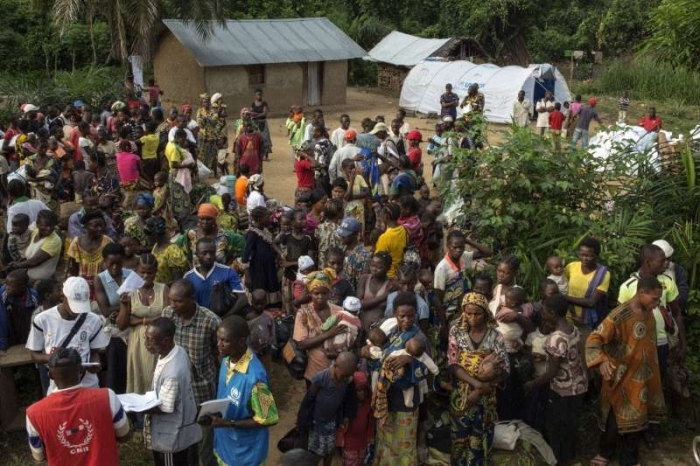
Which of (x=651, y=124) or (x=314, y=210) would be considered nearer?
(x=314, y=210)

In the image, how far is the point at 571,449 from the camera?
231 inches

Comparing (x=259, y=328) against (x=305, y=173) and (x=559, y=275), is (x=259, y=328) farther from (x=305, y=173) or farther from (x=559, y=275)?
(x=305, y=173)

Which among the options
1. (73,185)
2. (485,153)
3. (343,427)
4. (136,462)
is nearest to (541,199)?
(485,153)

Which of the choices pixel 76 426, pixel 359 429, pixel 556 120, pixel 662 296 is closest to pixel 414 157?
pixel 662 296

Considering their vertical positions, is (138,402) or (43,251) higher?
(43,251)

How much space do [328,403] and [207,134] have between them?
902cm

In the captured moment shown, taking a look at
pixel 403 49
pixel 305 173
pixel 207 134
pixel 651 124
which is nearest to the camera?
pixel 305 173

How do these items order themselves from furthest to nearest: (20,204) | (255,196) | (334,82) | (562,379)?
(334,82), (255,196), (20,204), (562,379)

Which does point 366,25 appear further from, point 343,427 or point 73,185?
point 343,427

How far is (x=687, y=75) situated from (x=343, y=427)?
2245 cm

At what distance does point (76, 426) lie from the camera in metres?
3.79

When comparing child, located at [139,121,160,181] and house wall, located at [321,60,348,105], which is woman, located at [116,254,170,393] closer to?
child, located at [139,121,160,181]

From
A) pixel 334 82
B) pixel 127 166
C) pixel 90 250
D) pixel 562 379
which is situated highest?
pixel 334 82

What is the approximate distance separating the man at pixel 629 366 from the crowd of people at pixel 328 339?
0.6 inches
